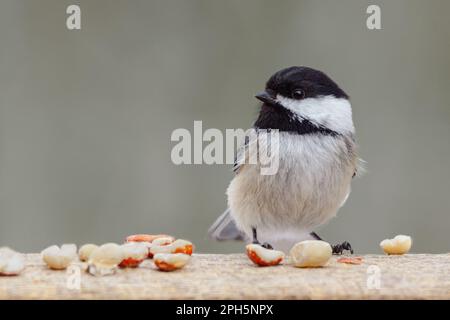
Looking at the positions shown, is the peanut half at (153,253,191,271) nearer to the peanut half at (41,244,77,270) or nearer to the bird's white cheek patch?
the peanut half at (41,244,77,270)

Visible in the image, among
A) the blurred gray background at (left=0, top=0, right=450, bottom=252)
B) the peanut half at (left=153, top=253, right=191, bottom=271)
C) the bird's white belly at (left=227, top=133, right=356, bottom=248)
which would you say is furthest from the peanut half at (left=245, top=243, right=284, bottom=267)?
the blurred gray background at (left=0, top=0, right=450, bottom=252)

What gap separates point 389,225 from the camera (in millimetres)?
3596

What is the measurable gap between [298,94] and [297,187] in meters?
0.26

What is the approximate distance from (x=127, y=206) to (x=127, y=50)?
34.0 inches

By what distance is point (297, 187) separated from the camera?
6.99ft

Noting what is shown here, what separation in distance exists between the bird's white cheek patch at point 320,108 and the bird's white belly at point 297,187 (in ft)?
0.16

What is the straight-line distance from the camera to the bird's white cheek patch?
2.11 m

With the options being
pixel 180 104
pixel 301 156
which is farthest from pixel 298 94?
pixel 180 104

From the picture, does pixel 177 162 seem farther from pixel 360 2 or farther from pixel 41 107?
pixel 360 2

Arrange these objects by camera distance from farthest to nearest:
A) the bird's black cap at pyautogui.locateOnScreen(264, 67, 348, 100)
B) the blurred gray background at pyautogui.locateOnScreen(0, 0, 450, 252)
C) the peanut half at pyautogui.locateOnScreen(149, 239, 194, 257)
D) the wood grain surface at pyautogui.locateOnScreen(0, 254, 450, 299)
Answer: the blurred gray background at pyautogui.locateOnScreen(0, 0, 450, 252)
the bird's black cap at pyautogui.locateOnScreen(264, 67, 348, 100)
the peanut half at pyautogui.locateOnScreen(149, 239, 194, 257)
the wood grain surface at pyautogui.locateOnScreen(0, 254, 450, 299)

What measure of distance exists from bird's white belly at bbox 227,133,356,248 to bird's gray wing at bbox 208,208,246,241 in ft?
0.63

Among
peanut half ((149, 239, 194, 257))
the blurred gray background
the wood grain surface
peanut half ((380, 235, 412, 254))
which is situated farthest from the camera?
the blurred gray background

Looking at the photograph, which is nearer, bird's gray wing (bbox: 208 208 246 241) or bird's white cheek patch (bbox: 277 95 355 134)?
bird's white cheek patch (bbox: 277 95 355 134)
